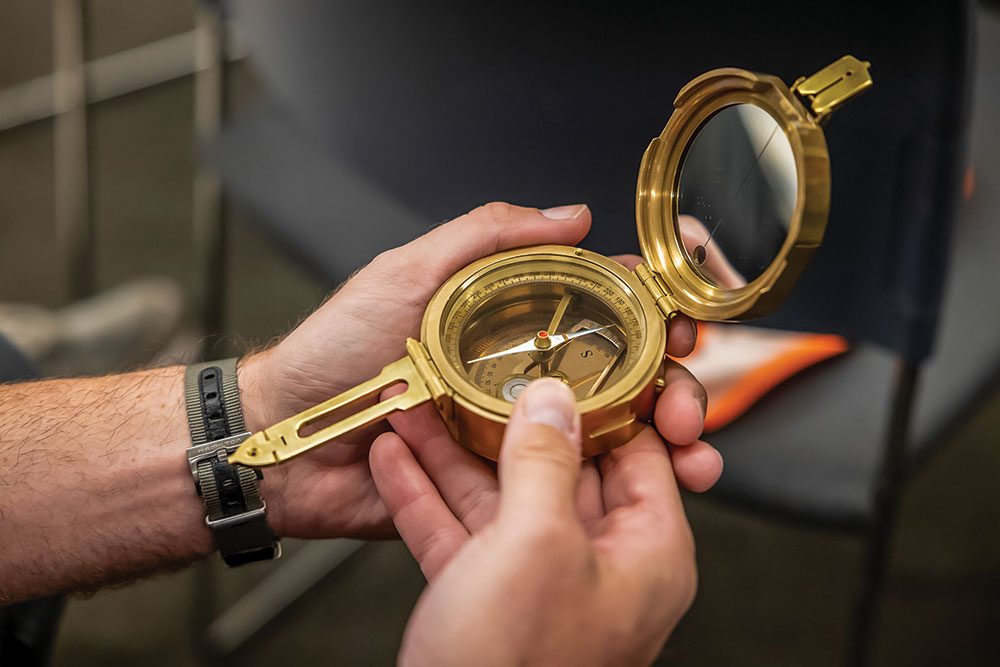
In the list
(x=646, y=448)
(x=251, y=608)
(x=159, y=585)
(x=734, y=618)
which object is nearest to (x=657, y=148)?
(x=646, y=448)

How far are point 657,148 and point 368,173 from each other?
0.60 metres

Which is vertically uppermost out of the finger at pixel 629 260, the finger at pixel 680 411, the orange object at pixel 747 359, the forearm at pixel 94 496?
the finger at pixel 629 260

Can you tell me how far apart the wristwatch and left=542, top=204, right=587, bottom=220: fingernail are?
1.29ft

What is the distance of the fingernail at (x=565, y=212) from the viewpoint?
947 millimetres

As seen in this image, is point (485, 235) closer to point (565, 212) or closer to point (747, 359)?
point (565, 212)

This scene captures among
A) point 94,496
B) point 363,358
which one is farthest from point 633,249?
point 94,496

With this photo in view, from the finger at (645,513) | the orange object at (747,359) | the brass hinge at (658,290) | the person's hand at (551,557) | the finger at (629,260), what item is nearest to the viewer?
the person's hand at (551,557)

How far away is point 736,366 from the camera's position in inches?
47.1

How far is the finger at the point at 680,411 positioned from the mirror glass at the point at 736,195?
0.11 metres

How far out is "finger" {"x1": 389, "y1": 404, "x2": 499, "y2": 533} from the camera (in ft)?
2.90

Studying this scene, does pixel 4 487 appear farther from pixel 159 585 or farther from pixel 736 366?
pixel 736 366

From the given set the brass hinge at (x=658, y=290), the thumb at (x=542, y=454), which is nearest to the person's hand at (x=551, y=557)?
the thumb at (x=542, y=454)

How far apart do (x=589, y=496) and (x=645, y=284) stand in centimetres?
22

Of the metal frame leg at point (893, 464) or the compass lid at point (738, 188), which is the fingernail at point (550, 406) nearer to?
the compass lid at point (738, 188)
